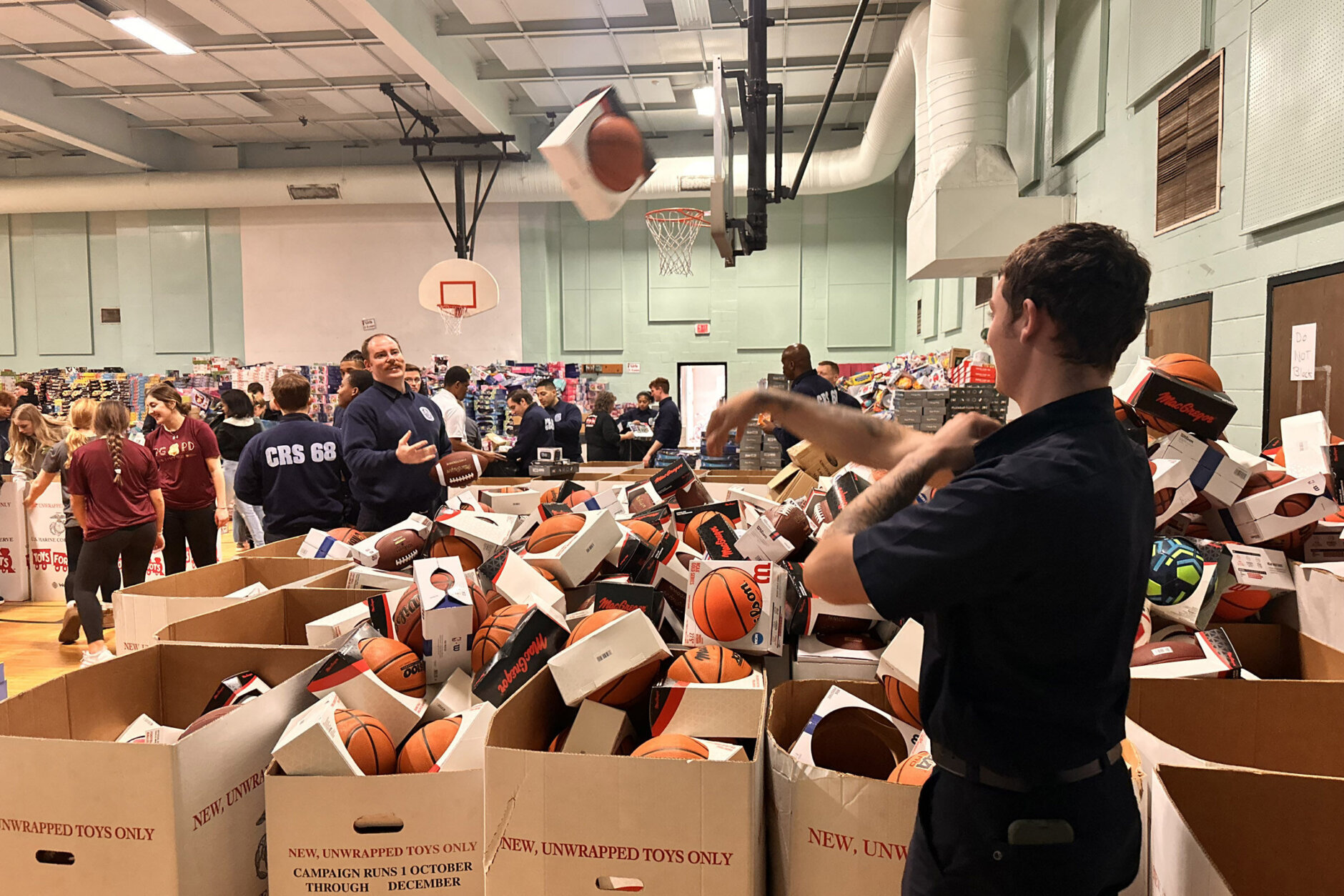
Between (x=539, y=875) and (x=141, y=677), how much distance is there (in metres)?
1.44

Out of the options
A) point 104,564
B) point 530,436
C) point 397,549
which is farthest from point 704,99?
point 397,549

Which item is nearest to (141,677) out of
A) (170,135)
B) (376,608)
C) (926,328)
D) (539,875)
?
(376,608)

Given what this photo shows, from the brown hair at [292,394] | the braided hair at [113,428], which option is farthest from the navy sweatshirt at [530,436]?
the braided hair at [113,428]

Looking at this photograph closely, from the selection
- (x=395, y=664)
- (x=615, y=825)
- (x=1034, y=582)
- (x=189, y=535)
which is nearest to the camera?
(x=1034, y=582)

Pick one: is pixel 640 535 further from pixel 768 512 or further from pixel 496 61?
pixel 496 61

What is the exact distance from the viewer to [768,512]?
302cm

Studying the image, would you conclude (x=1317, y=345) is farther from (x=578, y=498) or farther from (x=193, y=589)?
(x=193, y=589)

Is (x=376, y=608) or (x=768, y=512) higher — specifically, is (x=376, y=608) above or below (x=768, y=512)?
below

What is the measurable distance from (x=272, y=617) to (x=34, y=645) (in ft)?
14.6

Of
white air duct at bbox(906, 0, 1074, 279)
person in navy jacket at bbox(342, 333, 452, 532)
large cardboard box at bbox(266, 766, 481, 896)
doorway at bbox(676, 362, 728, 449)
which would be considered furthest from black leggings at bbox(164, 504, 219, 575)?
doorway at bbox(676, 362, 728, 449)

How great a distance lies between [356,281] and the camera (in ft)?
42.6

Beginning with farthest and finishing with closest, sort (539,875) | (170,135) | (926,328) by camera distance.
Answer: (170,135), (926,328), (539,875)

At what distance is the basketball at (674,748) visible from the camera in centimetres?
169

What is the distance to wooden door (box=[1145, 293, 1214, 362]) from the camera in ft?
13.6
